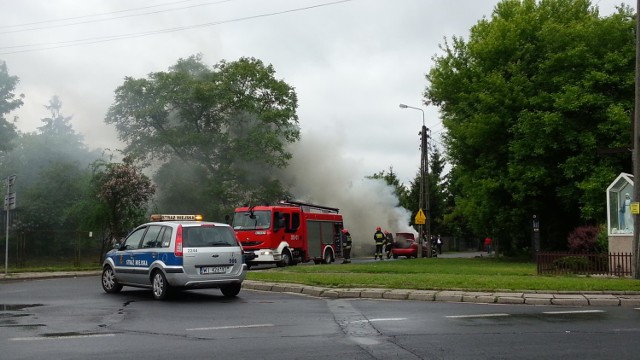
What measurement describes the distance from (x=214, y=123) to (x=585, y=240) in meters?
29.8

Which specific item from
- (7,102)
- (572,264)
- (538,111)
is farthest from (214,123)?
(572,264)

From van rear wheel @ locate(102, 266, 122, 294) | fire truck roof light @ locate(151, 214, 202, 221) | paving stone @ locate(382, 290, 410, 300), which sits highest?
fire truck roof light @ locate(151, 214, 202, 221)

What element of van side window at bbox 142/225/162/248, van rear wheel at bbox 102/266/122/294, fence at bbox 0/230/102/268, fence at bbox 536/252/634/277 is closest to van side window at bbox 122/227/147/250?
van side window at bbox 142/225/162/248

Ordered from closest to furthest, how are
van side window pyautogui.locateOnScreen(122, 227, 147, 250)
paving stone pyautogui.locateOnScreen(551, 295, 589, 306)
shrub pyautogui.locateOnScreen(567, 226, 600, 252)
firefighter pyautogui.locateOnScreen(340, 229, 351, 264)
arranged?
paving stone pyautogui.locateOnScreen(551, 295, 589, 306) → van side window pyautogui.locateOnScreen(122, 227, 147, 250) → shrub pyautogui.locateOnScreen(567, 226, 600, 252) → firefighter pyautogui.locateOnScreen(340, 229, 351, 264)

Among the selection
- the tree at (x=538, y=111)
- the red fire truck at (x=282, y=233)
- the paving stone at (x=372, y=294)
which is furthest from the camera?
the tree at (x=538, y=111)

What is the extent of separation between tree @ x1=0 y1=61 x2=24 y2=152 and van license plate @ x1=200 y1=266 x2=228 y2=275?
1334 inches

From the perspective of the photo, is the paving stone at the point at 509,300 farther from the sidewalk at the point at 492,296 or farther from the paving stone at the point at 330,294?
the paving stone at the point at 330,294

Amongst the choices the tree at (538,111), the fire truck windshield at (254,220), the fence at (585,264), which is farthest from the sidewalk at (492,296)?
the tree at (538,111)

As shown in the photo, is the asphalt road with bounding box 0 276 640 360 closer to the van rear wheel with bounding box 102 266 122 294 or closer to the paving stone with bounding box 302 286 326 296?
the paving stone with bounding box 302 286 326 296

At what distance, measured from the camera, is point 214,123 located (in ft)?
160

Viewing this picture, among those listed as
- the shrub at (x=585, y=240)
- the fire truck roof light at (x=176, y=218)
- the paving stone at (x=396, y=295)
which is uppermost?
the fire truck roof light at (x=176, y=218)

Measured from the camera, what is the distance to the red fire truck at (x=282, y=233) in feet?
91.5

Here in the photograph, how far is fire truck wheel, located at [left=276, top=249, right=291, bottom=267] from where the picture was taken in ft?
92.9

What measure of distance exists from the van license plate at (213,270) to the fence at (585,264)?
1023cm
